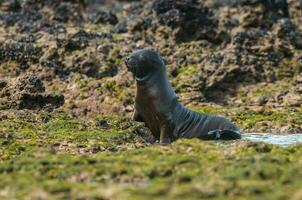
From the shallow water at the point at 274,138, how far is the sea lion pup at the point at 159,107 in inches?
30.2

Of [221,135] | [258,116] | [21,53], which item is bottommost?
[258,116]

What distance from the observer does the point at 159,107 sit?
553 inches

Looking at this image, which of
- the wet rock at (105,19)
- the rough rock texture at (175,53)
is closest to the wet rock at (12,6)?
the rough rock texture at (175,53)

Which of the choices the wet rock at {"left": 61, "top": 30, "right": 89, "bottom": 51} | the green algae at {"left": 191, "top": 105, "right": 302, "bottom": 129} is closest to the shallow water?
the green algae at {"left": 191, "top": 105, "right": 302, "bottom": 129}

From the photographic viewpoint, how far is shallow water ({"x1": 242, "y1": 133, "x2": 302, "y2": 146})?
14414mm

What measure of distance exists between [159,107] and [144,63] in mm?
869

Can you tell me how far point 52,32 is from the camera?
981 inches

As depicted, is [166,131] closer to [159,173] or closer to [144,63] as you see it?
[144,63]

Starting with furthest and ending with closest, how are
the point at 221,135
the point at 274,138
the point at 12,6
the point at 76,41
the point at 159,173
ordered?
the point at 12,6 < the point at 76,41 < the point at 274,138 < the point at 221,135 < the point at 159,173

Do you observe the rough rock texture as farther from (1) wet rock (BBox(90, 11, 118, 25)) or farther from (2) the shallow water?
(2) the shallow water

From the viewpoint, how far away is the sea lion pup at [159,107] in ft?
46.1

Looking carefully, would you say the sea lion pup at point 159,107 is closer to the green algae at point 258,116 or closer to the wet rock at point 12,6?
the green algae at point 258,116

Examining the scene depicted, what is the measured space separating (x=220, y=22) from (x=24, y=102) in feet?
36.3

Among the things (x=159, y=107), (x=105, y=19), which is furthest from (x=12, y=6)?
(x=159, y=107)
